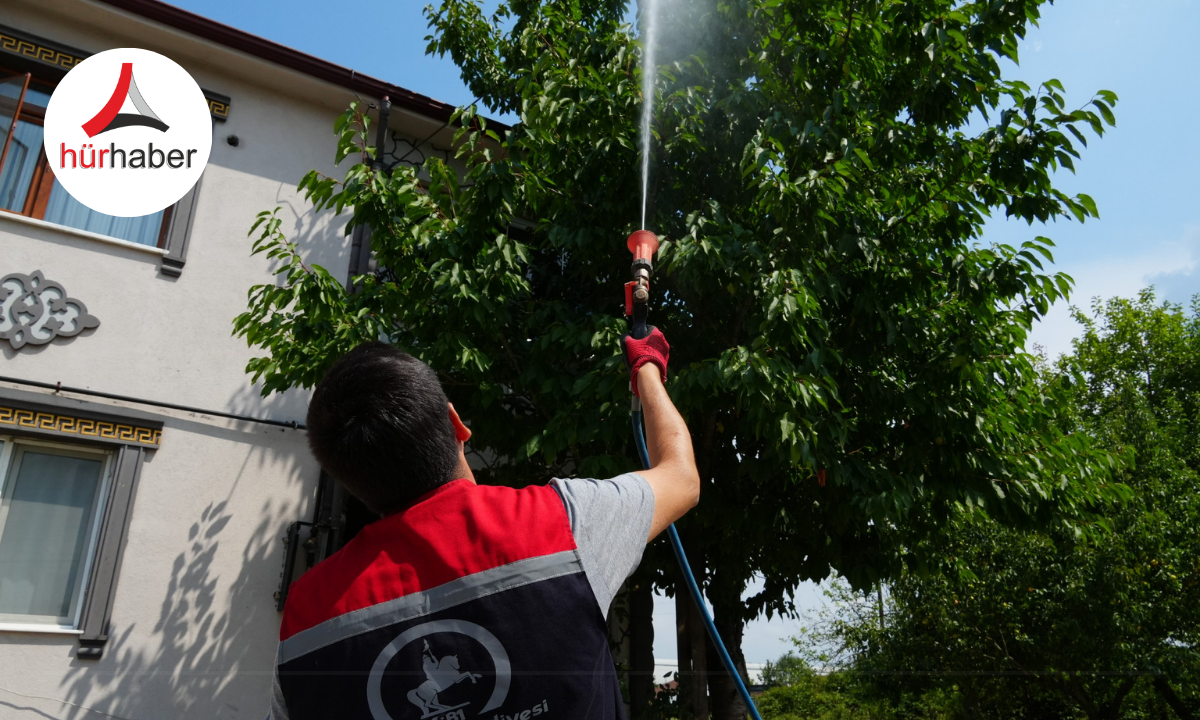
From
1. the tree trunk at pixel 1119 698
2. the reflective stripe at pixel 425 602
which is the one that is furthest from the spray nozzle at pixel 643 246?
the tree trunk at pixel 1119 698

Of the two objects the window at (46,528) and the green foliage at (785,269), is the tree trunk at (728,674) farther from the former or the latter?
the window at (46,528)

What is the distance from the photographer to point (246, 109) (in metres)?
8.53

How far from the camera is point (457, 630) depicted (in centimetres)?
142

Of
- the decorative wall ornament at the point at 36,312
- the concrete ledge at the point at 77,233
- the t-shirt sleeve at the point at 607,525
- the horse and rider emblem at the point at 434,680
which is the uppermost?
the concrete ledge at the point at 77,233

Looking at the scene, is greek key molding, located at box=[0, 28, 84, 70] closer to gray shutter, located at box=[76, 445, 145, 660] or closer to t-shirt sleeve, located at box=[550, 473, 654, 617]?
gray shutter, located at box=[76, 445, 145, 660]

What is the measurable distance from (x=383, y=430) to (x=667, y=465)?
561 millimetres

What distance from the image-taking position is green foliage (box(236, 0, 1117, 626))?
5555 mm

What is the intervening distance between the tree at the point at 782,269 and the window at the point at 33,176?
83.9 inches

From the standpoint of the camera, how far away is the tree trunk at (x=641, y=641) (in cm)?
798

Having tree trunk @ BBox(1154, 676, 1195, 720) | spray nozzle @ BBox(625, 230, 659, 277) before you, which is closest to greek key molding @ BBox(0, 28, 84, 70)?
spray nozzle @ BBox(625, 230, 659, 277)

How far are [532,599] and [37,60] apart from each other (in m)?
8.47

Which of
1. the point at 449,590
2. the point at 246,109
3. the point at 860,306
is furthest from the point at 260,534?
the point at 449,590

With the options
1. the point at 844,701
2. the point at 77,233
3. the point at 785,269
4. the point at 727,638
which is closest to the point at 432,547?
the point at 785,269

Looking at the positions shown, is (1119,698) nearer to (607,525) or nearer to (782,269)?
(782,269)
